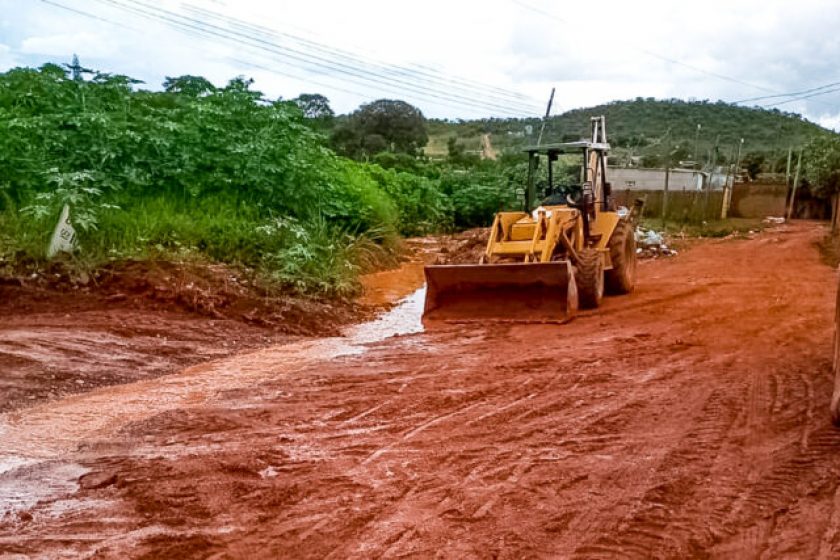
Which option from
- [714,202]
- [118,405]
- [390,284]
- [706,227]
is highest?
[714,202]

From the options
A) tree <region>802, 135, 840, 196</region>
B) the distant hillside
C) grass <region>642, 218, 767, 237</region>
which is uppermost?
the distant hillside

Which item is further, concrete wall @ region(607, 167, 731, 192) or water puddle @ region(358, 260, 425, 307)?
concrete wall @ region(607, 167, 731, 192)

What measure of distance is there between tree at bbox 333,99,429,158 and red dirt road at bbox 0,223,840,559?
139ft

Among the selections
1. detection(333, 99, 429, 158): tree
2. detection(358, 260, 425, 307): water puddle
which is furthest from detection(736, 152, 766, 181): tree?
detection(358, 260, 425, 307): water puddle

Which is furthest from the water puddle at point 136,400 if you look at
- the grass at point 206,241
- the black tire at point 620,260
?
the black tire at point 620,260

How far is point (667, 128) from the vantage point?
68.3 meters

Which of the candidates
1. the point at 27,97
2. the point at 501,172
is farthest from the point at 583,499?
the point at 501,172

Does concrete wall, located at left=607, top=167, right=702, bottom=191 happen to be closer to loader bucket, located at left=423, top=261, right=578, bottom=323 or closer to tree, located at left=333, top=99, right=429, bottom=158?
tree, located at left=333, top=99, right=429, bottom=158

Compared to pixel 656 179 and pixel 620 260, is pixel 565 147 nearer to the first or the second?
pixel 620 260

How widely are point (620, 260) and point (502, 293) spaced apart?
3.14 meters

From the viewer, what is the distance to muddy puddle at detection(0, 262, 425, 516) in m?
6.04

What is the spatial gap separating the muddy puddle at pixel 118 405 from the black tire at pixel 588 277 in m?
2.43

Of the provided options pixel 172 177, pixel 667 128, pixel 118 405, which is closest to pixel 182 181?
pixel 172 177

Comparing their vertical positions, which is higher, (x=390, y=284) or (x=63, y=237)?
(x=63, y=237)
